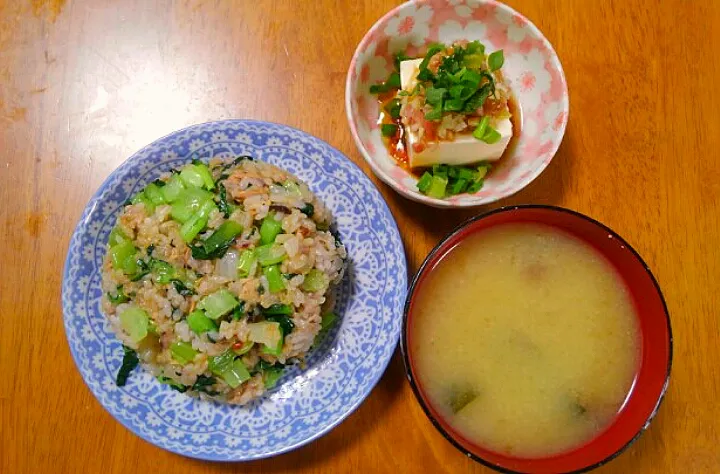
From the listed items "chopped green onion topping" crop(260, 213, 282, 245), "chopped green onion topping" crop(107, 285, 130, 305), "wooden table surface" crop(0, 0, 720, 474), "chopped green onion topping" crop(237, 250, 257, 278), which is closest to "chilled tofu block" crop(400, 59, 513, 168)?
"wooden table surface" crop(0, 0, 720, 474)

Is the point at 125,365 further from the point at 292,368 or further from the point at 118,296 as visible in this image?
the point at 292,368

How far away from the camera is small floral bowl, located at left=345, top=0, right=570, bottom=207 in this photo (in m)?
1.83

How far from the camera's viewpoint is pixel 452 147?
1821 mm

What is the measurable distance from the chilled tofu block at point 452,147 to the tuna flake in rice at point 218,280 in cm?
39

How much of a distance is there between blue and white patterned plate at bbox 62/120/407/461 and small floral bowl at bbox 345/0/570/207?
0.16 meters

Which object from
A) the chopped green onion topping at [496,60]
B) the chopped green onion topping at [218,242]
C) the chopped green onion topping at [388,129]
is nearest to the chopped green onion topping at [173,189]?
the chopped green onion topping at [218,242]

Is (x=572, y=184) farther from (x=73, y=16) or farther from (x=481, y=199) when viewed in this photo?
(x=73, y=16)

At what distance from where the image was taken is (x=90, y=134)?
2.01 m

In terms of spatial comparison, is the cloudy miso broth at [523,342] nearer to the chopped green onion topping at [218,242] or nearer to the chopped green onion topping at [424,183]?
the chopped green onion topping at [424,183]

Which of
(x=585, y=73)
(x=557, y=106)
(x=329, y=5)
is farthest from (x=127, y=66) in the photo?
(x=585, y=73)

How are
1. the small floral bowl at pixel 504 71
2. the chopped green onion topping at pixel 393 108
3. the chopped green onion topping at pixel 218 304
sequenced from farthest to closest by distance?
the chopped green onion topping at pixel 393 108, the small floral bowl at pixel 504 71, the chopped green onion topping at pixel 218 304

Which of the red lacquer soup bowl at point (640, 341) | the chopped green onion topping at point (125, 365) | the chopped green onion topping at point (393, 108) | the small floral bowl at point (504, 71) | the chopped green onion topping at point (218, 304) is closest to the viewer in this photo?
the red lacquer soup bowl at point (640, 341)

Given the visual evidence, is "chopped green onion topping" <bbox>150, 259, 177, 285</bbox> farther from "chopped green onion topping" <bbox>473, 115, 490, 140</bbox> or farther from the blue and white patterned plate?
"chopped green onion topping" <bbox>473, 115, 490, 140</bbox>

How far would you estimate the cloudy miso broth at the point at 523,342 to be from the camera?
147 cm
